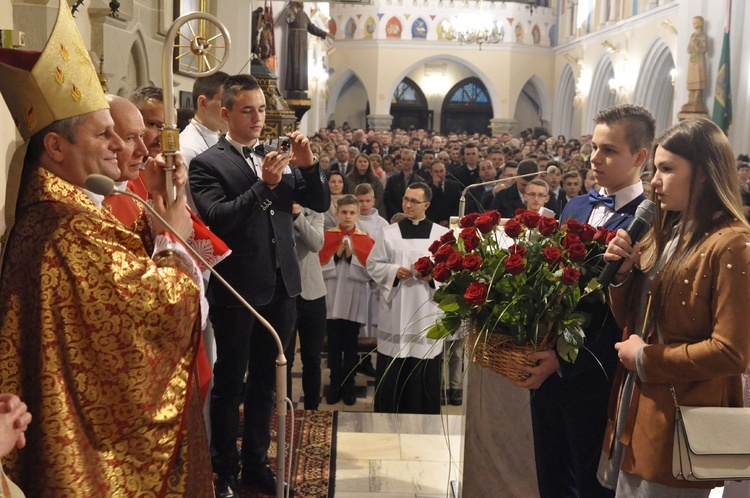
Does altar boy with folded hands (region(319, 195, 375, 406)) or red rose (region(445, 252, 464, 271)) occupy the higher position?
red rose (region(445, 252, 464, 271))

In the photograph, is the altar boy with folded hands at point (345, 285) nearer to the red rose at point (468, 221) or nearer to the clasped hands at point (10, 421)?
the red rose at point (468, 221)

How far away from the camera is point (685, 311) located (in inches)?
96.5

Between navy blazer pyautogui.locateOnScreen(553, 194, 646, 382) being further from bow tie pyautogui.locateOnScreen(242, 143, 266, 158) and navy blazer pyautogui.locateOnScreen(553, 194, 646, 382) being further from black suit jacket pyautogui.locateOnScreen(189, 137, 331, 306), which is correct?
bow tie pyautogui.locateOnScreen(242, 143, 266, 158)

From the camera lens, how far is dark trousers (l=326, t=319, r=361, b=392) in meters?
6.28

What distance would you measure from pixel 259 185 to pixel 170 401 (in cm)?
122

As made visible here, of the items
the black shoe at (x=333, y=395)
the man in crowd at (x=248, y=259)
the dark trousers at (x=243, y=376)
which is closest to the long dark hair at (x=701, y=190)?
the man in crowd at (x=248, y=259)

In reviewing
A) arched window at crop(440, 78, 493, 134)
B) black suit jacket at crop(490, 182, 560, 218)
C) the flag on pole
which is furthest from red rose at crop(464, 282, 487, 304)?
arched window at crop(440, 78, 493, 134)

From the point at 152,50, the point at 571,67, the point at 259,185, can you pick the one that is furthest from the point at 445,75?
the point at 259,185

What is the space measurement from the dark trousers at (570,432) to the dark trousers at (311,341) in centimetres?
259

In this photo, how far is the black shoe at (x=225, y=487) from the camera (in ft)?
12.0

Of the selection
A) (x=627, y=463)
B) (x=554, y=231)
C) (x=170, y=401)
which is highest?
(x=554, y=231)

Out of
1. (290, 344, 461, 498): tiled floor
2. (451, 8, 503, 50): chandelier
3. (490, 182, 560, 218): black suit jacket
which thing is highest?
(451, 8, 503, 50): chandelier

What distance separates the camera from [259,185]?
135 inches

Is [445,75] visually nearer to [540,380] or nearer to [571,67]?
[571,67]
